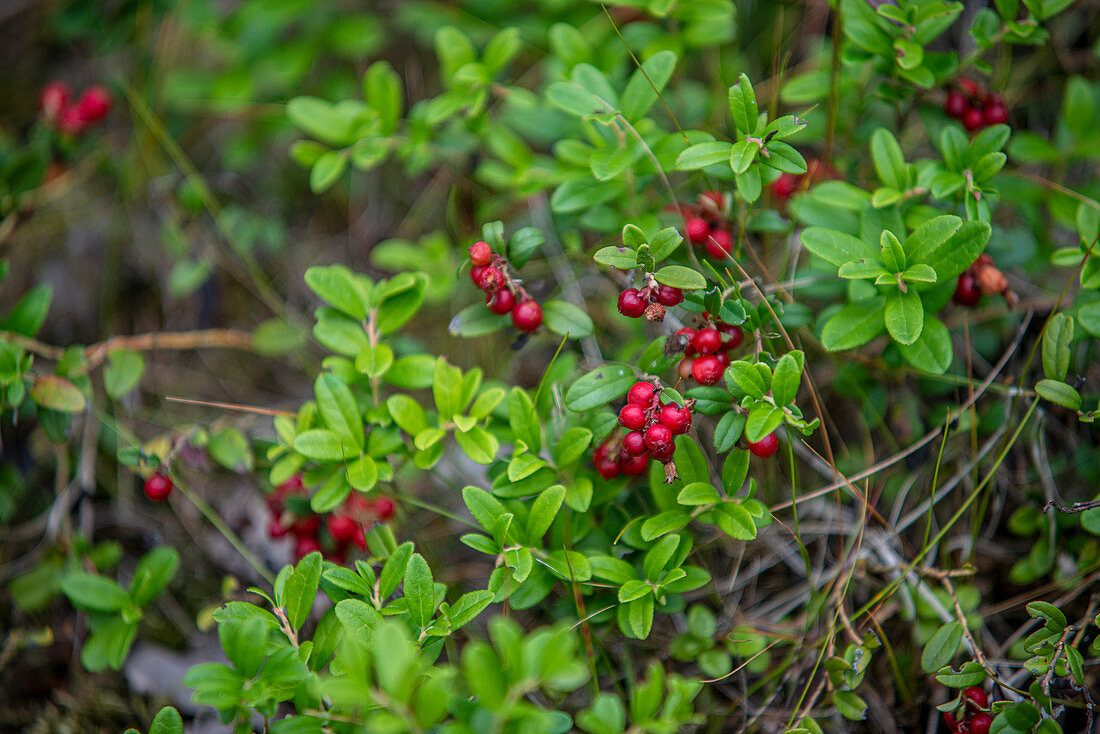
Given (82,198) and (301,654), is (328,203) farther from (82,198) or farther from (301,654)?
(301,654)

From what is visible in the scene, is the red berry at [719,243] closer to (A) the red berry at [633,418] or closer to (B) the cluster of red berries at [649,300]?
(B) the cluster of red berries at [649,300]

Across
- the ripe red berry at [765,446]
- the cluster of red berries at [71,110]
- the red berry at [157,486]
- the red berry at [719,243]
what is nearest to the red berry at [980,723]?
the ripe red berry at [765,446]

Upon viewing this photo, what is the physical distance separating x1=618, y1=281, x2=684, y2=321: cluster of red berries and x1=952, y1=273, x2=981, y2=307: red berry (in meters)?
1.01

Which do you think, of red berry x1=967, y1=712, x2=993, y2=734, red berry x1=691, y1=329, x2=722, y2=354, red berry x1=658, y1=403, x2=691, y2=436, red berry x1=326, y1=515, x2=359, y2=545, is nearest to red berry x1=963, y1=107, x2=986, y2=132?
red berry x1=691, y1=329, x2=722, y2=354

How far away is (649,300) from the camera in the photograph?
2094mm

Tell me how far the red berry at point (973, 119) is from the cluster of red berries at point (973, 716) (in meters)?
1.89

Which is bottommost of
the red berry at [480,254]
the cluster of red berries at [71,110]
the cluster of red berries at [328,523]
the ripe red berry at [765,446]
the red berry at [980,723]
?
the red berry at [980,723]

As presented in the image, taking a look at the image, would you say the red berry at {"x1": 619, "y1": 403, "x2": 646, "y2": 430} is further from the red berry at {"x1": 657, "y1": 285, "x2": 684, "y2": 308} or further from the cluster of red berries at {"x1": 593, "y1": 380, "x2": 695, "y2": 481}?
the red berry at {"x1": 657, "y1": 285, "x2": 684, "y2": 308}

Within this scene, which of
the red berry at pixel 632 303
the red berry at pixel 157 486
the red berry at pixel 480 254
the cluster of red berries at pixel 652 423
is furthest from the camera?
the red berry at pixel 157 486

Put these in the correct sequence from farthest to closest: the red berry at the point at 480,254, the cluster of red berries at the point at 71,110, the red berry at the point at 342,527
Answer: the cluster of red berries at the point at 71,110 < the red berry at the point at 342,527 < the red berry at the point at 480,254

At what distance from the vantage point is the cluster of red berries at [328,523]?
8.71 ft

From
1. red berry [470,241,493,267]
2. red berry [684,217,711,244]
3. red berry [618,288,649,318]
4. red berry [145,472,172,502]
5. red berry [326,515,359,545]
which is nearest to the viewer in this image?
red berry [618,288,649,318]

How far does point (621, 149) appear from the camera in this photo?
7.94ft

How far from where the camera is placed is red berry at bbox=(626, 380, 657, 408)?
6.63 ft
